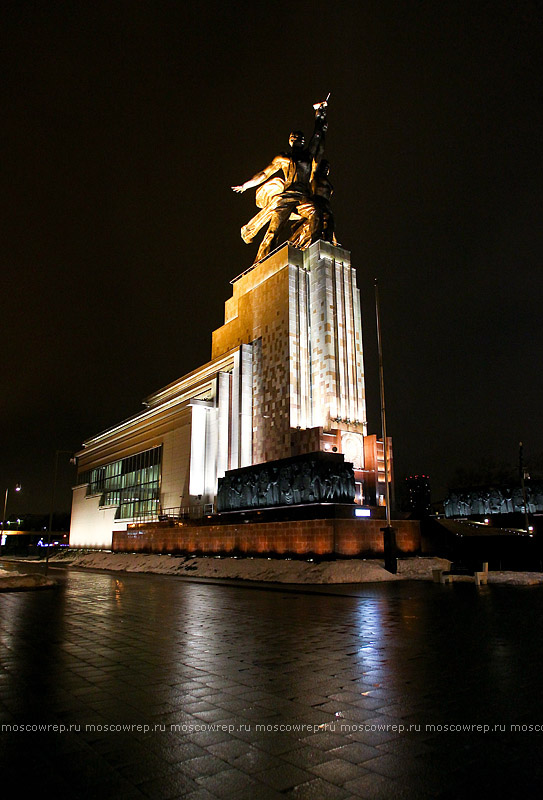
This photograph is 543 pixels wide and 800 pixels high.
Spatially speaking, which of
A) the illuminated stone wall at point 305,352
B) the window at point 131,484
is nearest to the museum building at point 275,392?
the illuminated stone wall at point 305,352

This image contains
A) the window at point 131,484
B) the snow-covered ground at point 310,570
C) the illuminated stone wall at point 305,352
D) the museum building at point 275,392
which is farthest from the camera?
the window at point 131,484

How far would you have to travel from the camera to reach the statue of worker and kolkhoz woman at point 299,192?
4641 cm

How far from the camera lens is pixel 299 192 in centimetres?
4797

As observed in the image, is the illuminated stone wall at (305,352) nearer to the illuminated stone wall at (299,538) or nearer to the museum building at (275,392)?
the museum building at (275,392)

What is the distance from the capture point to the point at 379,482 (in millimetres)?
39500

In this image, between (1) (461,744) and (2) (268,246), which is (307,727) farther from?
(2) (268,246)

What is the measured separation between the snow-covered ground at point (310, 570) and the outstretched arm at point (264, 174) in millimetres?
32923

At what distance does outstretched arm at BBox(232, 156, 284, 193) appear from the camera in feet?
161

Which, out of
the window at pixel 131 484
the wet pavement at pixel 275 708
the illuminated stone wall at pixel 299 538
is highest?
the window at pixel 131 484

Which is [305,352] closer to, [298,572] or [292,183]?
[292,183]

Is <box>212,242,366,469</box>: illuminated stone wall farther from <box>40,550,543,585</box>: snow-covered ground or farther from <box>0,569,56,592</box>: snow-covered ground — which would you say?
<box>0,569,56,592</box>: snow-covered ground

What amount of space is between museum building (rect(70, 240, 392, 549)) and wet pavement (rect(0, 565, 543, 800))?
27007mm

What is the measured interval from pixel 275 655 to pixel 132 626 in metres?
4.28

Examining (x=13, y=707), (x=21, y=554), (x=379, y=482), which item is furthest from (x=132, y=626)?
(x=21, y=554)
